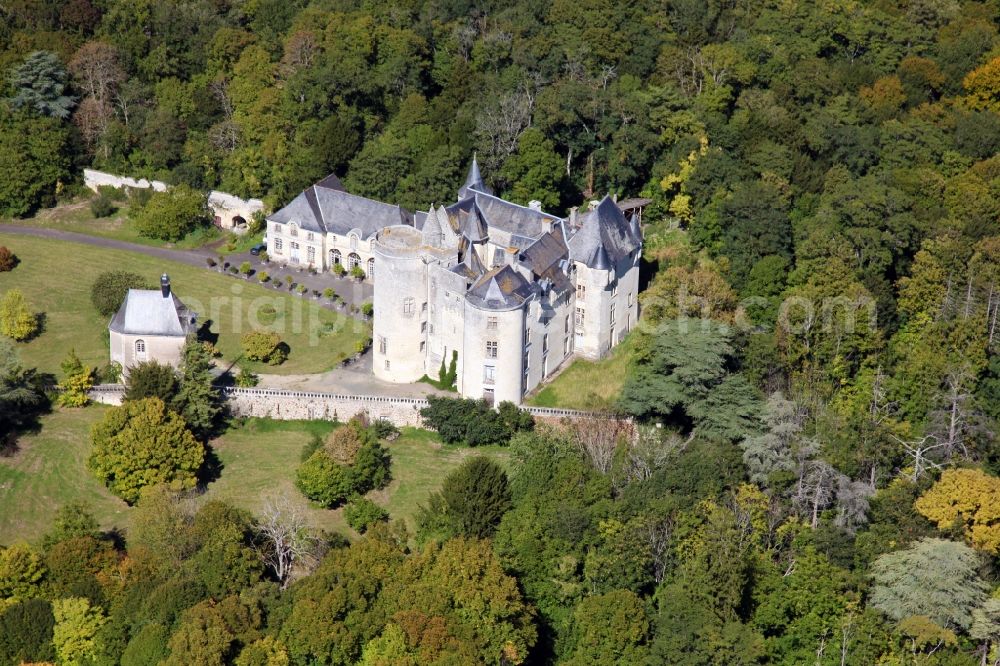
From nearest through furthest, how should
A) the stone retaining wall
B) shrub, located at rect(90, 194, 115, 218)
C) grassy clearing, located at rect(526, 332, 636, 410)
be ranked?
the stone retaining wall → grassy clearing, located at rect(526, 332, 636, 410) → shrub, located at rect(90, 194, 115, 218)

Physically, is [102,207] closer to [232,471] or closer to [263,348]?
[263,348]

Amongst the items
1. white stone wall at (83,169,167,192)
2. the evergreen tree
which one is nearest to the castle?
white stone wall at (83,169,167,192)

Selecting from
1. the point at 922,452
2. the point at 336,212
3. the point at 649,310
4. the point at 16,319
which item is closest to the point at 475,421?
the point at 649,310

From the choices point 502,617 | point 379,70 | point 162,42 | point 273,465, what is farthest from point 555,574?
point 162,42

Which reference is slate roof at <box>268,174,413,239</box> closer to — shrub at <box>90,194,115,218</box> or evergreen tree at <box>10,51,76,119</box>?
shrub at <box>90,194,115,218</box>

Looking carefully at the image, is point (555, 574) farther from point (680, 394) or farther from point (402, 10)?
point (402, 10)

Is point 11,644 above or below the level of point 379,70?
below
